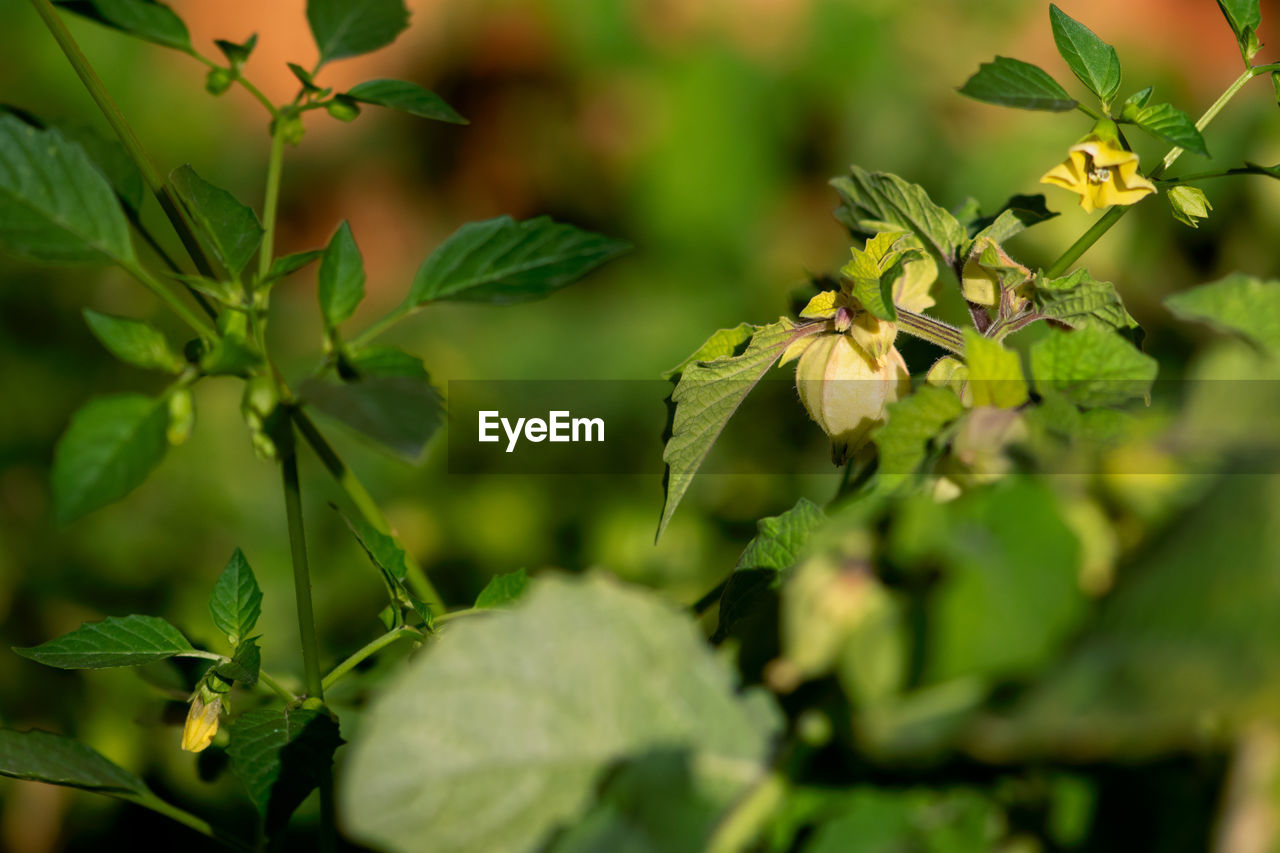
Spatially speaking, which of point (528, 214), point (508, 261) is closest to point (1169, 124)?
point (508, 261)

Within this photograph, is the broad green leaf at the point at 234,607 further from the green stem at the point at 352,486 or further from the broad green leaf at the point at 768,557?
the broad green leaf at the point at 768,557

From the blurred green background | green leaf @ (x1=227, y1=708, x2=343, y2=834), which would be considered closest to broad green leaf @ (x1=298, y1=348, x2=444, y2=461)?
green leaf @ (x1=227, y1=708, x2=343, y2=834)

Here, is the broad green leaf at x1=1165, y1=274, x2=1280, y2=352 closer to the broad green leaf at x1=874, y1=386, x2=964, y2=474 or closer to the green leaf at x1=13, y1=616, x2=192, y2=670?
the broad green leaf at x1=874, y1=386, x2=964, y2=474

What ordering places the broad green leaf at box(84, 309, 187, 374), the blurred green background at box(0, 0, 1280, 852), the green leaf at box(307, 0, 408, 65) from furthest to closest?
the blurred green background at box(0, 0, 1280, 852) < the green leaf at box(307, 0, 408, 65) < the broad green leaf at box(84, 309, 187, 374)

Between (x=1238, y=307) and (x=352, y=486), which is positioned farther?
(x=352, y=486)

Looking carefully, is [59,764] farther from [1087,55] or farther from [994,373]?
[1087,55]
